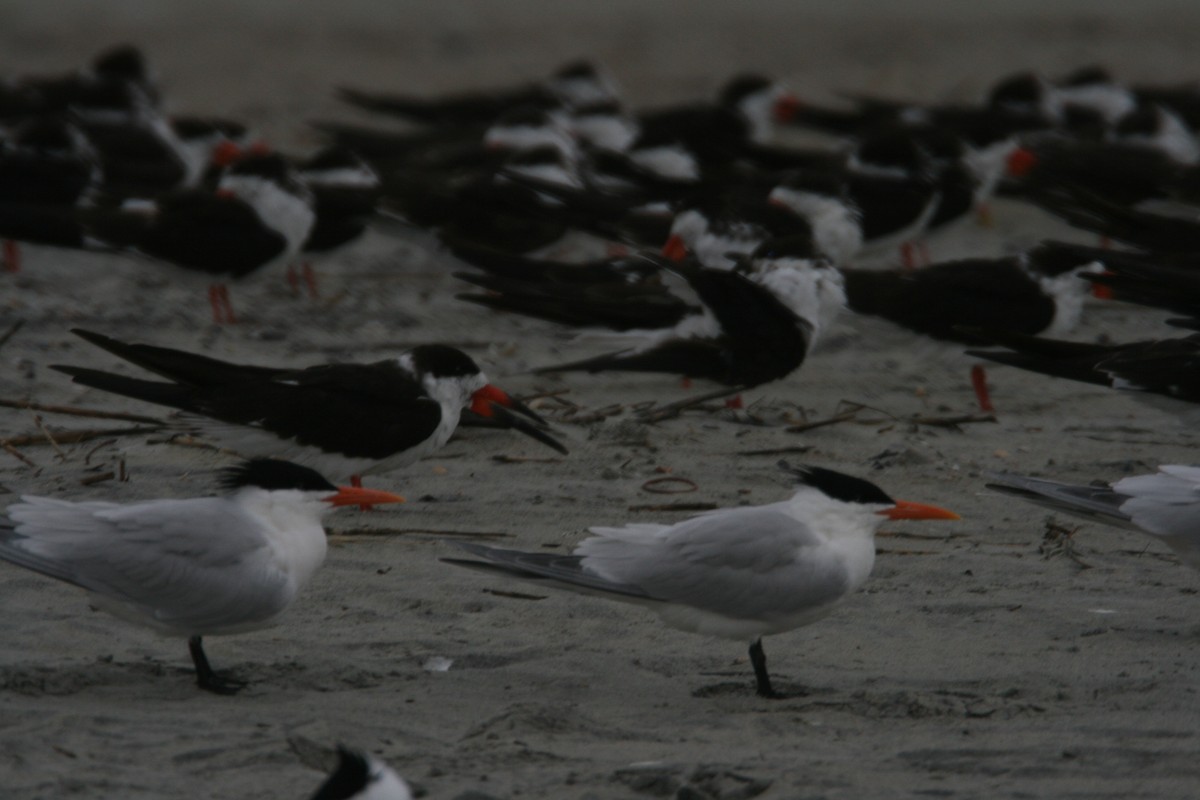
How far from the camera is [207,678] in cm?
395

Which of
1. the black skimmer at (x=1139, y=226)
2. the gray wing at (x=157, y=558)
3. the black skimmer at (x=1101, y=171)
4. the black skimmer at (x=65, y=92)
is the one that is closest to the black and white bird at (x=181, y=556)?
the gray wing at (x=157, y=558)

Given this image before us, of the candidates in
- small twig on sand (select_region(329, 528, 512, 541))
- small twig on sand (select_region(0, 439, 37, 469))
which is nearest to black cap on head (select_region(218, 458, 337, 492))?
small twig on sand (select_region(329, 528, 512, 541))

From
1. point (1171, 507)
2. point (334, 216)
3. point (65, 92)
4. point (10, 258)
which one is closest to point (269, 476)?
point (1171, 507)

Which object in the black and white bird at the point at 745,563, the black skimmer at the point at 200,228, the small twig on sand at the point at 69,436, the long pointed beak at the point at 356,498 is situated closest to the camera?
the black and white bird at the point at 745,563

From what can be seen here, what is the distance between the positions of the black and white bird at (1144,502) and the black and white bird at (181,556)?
179 cm

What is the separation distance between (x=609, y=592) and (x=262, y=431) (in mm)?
1602

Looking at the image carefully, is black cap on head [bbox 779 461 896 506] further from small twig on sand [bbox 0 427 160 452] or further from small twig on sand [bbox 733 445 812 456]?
small twig on sand [bbox 0 427 160 452]

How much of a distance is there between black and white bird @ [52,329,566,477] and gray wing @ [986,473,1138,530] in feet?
5.93

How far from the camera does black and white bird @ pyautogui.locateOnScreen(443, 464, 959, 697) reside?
158 inches

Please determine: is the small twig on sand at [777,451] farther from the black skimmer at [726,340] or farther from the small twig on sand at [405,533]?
the small twig on sand at [405,533]

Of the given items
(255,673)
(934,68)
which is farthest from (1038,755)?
(934,68)

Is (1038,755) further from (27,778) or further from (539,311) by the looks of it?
(539,311)

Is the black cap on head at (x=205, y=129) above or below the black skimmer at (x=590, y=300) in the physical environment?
below

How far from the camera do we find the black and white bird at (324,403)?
509 cm
